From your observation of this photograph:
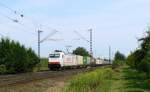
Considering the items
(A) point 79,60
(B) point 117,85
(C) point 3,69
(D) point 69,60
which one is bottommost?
(B) point 117,85

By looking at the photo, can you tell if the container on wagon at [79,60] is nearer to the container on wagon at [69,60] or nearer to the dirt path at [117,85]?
the container on wagon at [69,60]

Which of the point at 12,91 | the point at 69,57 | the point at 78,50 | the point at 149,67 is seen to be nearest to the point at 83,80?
the point at 12,91

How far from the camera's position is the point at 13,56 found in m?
68.4

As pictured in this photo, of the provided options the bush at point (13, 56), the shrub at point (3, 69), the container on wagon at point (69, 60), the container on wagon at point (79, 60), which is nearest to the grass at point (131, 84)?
the shrub at point (3, 69)

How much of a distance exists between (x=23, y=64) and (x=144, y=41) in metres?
26.8

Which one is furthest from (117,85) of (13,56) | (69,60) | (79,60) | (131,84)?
(79,60)

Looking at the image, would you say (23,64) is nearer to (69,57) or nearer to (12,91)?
(69,57)

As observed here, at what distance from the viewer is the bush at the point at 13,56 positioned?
6744cm

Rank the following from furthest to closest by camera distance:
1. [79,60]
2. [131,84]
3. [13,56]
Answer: [79,60]
[13,56]
[131,84]

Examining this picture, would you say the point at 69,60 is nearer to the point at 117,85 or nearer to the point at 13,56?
the point at 13,56

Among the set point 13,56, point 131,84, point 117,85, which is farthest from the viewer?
point 13,56

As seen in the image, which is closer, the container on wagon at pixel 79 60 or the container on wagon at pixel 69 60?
the container on wagon at pixel 69 60

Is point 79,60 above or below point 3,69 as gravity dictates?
above

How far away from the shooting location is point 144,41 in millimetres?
47000
